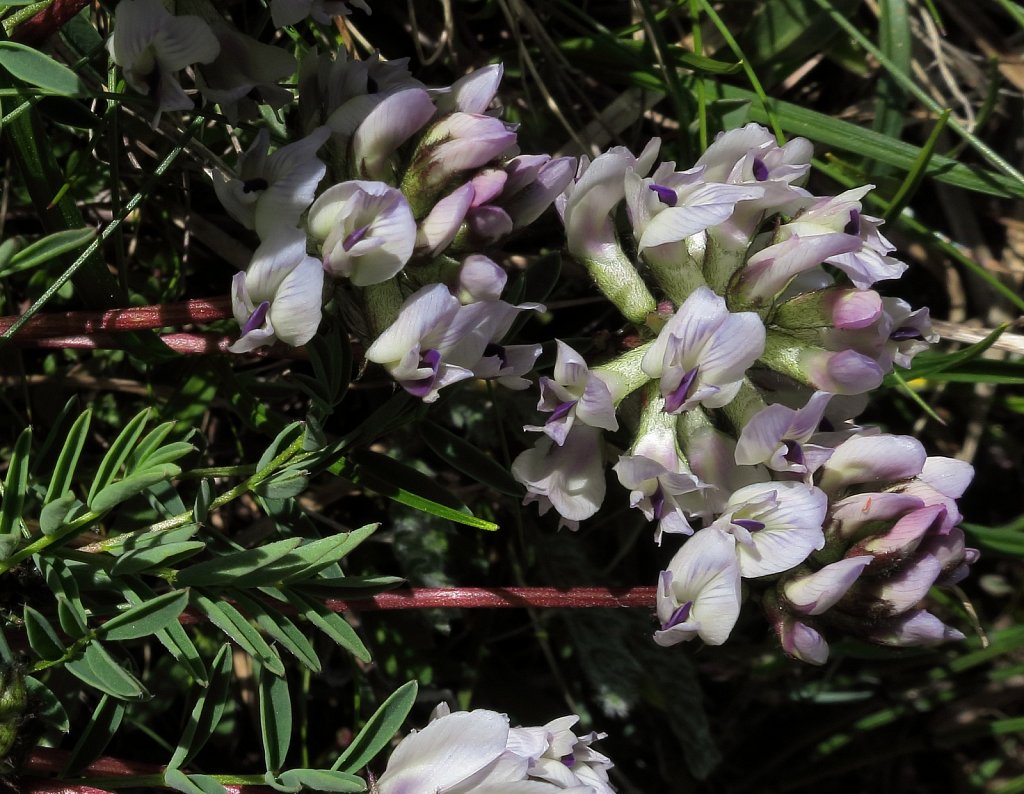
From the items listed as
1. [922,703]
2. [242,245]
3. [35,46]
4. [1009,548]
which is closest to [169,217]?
[242,245]

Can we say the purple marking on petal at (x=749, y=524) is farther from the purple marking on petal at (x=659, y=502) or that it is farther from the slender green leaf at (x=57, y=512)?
the slender green leaf at (x=57, y=512)

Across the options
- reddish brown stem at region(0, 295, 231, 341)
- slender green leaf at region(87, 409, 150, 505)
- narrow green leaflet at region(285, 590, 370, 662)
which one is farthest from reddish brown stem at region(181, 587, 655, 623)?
reddish brown stem at region(0, 295, 231, 341)

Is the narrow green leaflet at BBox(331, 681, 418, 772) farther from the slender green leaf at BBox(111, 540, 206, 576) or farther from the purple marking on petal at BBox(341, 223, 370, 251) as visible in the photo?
the purple marking on petal at BBox(341, 223, 370, 251)

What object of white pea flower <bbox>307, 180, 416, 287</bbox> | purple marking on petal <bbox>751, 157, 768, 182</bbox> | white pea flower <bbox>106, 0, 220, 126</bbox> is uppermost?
white pea flower <bbox>106, 0, 220, 126</bbox>

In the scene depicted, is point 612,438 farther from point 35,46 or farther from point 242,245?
point 35,46

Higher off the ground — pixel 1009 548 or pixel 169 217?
pixel 169 217

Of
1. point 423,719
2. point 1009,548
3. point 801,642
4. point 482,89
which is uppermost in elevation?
point 482,89

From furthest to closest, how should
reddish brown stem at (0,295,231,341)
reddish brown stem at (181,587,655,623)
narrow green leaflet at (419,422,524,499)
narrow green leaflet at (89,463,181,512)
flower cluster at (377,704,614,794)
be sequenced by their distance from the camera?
narrow green leaflet at (419,422,524,499) → reddish brown stem at (181,587,655,623) → reddish brown stem at (0,295,231,341) → flower cluster at (377,704,614,794) → narrow green leaflet at (89,463,181,512)
